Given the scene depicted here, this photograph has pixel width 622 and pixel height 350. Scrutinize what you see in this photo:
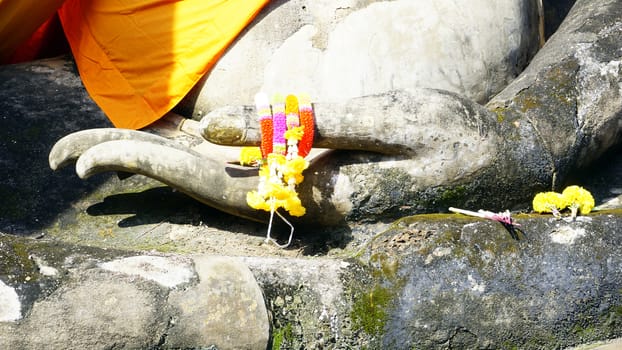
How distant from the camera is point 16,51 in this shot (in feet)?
14.2

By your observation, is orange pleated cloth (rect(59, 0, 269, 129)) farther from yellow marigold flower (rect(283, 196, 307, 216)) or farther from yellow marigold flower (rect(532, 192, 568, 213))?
yellow marigold flower (rect(532, 192, 568, 213))

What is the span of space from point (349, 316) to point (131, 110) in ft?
4.59

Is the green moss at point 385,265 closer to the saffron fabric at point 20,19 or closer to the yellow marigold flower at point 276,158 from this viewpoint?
the yellow marigold flower at point 276,158

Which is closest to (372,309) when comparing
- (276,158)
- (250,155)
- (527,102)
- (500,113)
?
(276,158)

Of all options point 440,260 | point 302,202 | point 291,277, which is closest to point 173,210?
point 302,202

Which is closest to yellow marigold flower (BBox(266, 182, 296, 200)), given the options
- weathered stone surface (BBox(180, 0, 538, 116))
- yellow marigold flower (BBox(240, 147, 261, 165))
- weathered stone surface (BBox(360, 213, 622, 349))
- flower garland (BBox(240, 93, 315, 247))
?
flower garland (BBox(240, 93, 315, 247))

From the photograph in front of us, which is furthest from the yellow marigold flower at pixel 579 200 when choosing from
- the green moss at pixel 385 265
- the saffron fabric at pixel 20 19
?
the saffron fabric at pixel 20 19

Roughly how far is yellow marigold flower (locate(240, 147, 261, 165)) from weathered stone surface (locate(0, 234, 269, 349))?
1.91ft

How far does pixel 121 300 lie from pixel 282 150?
2.67 feet

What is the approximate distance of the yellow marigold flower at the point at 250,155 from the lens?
3400 millimetres

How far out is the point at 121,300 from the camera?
8.82ft

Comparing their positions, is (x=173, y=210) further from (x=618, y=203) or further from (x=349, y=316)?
(x=618, y=203)

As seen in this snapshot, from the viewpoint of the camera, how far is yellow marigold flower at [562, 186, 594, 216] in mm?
3303

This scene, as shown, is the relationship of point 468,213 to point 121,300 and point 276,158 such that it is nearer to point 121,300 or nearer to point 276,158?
point 276,158
